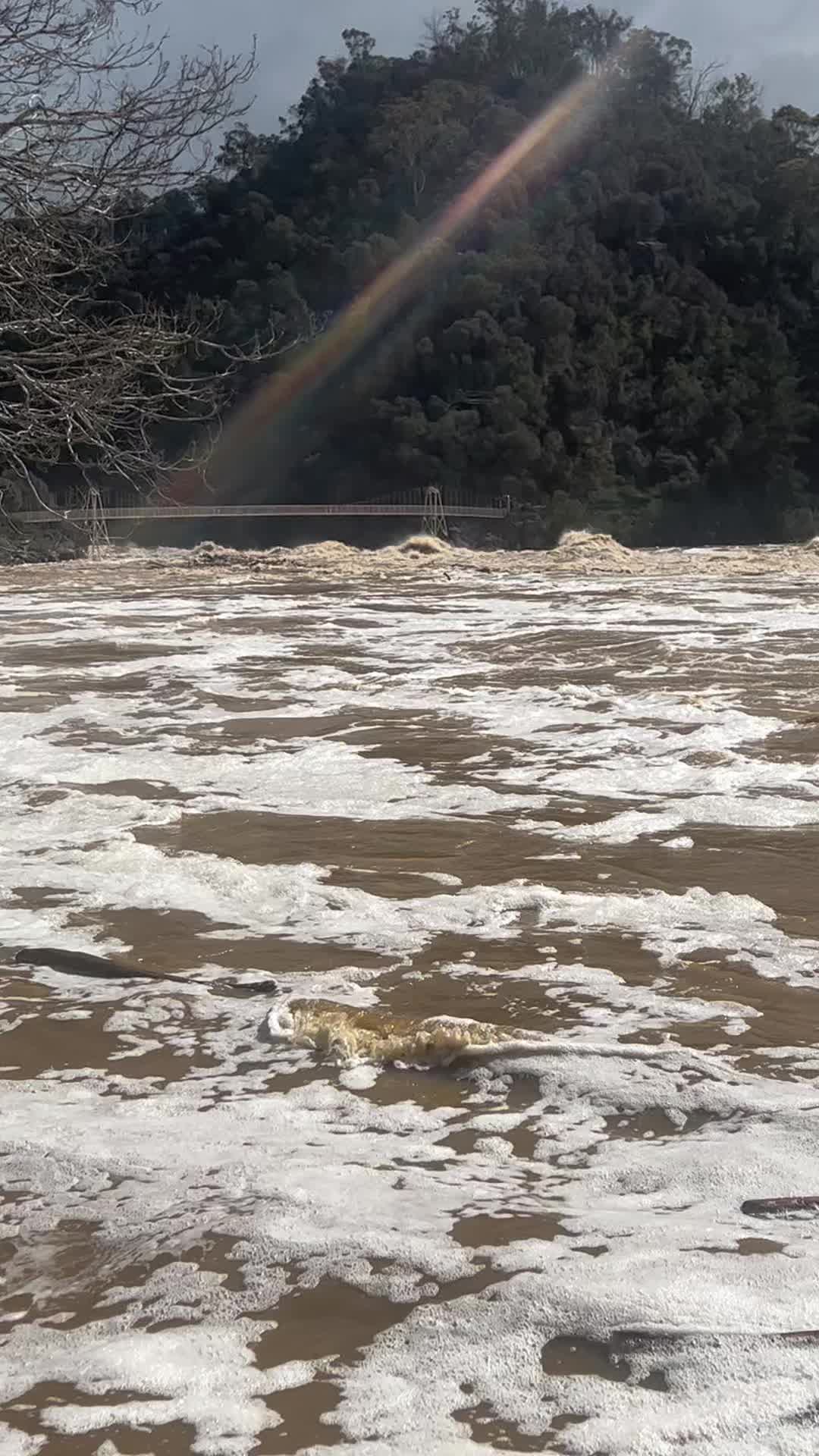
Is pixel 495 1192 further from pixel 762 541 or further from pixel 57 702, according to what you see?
pixel 762 541

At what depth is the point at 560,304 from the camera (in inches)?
1667

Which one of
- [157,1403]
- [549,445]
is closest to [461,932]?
[157,1403]

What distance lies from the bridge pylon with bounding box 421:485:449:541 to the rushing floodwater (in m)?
32.3

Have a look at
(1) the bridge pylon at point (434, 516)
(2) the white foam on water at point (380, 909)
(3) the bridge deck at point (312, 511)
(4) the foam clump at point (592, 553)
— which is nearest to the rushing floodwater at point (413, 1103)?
(2) the white foam on water at point (380, 909)

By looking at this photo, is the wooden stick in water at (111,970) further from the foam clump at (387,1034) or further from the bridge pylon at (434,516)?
the bridge pylon at (434,516)

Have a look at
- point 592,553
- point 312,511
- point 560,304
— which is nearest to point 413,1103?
point 592,553

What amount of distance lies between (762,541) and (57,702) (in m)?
37.4

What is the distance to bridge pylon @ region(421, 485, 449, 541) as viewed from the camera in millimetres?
38375

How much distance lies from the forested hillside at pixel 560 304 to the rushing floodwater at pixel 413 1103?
3528 centimetres

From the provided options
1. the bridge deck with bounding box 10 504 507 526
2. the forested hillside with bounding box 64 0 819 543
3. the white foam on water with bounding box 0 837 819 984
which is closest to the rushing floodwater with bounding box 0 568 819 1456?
the white foam on water with bounding box 0 837 819 984

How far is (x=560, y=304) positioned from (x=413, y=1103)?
137 ft

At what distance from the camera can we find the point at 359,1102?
275 centimetres

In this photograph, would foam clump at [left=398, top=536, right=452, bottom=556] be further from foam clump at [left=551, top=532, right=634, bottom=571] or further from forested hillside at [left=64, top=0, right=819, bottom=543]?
forested hillside at [left=64, top=0, right=819, bottom=543]

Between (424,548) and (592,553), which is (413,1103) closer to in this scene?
(592,553)
